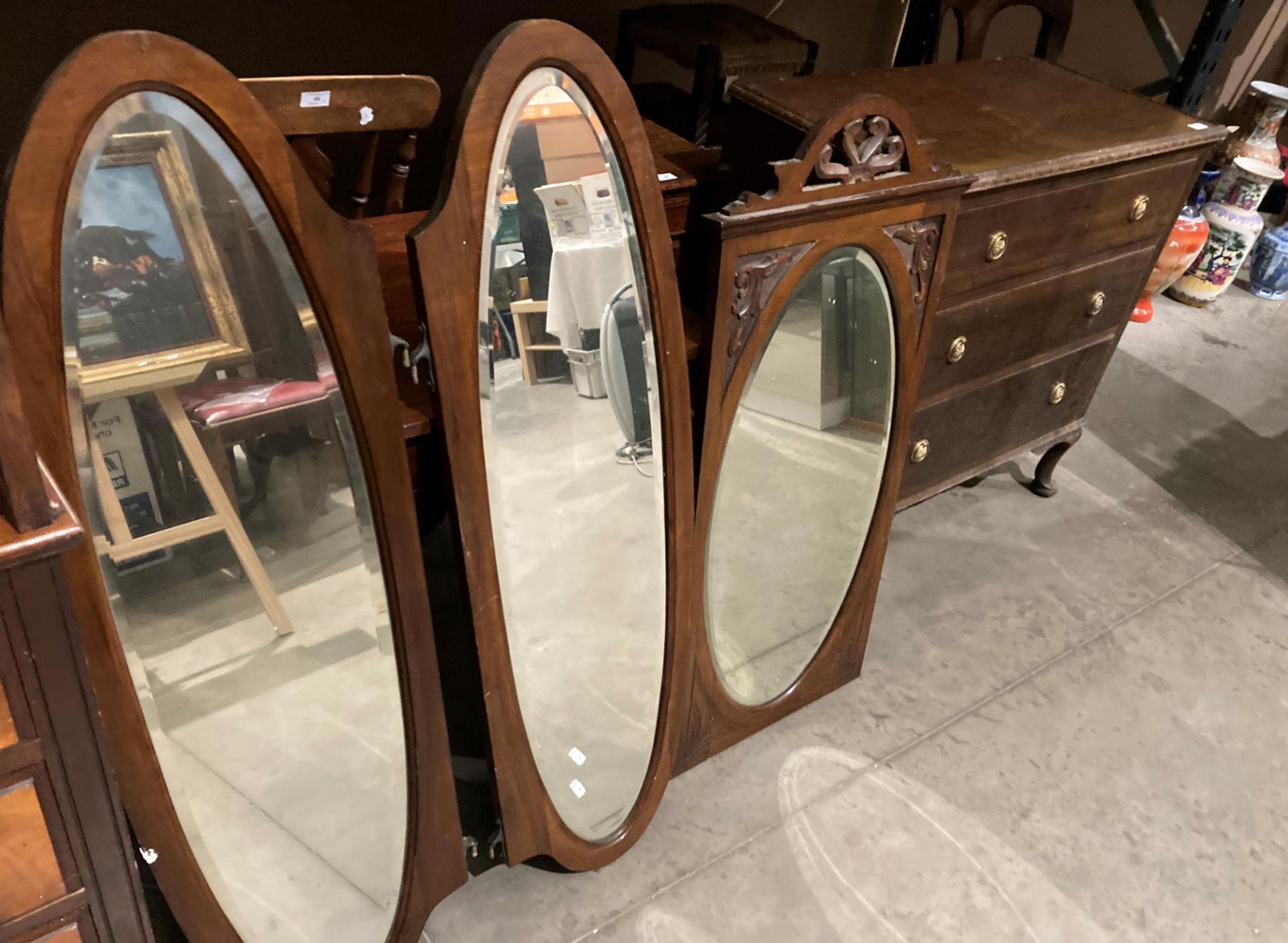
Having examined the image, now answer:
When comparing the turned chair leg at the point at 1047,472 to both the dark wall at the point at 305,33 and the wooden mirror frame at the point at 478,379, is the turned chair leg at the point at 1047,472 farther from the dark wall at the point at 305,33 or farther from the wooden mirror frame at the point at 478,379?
the dark wall at the point at 305,33

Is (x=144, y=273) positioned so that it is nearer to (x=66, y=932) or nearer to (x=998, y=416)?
(x=66, y=932)

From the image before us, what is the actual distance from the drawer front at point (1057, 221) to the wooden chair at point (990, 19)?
46cm

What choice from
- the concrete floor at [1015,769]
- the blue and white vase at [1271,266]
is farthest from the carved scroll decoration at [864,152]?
the blue and white vase at [1271,266]

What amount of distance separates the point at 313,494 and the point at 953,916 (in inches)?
41.8

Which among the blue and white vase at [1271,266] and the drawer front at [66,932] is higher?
→ the drawer front at [66,932]

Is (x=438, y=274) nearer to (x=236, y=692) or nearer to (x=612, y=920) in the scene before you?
(x=236, y=692)

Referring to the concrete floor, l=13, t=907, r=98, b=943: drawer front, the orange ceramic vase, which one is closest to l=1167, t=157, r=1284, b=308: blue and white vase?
the orange ceramic vase

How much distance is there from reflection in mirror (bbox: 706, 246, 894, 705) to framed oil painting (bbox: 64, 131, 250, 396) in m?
0.66

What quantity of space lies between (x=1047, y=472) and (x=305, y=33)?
1.88m

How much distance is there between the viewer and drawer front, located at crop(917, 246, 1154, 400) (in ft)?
4.94

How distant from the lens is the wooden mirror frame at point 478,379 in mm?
823

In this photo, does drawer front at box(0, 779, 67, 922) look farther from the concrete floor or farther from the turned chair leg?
the turned chair leg

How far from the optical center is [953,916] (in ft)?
4.22

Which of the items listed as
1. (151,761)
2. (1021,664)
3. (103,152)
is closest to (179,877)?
(151,761)
